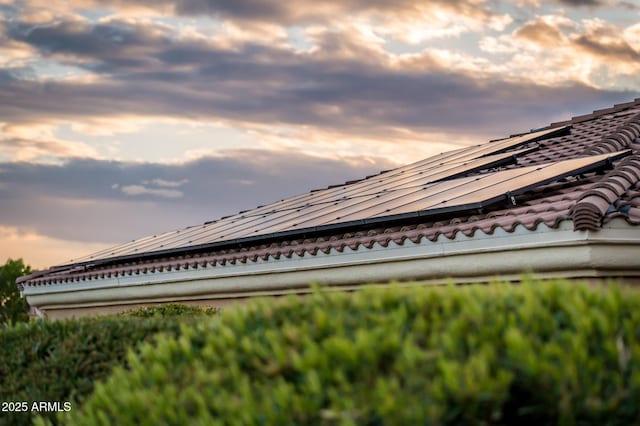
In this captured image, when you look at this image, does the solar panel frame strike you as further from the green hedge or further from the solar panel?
the green hedge

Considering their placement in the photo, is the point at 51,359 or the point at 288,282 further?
the point at 288,282

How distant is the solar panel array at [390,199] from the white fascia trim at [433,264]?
0.73m

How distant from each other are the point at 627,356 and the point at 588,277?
5.14m

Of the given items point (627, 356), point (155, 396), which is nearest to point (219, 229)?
point (155, 396)

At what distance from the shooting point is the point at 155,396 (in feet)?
20.9

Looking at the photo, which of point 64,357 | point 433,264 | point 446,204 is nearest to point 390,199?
point 446,204

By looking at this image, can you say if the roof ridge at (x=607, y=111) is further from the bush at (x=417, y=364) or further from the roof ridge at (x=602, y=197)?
the bush at (x=417, y=364)

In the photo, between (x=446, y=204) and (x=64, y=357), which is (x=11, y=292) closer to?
(x=446, y=204)

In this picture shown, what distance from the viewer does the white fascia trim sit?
10.4 meters

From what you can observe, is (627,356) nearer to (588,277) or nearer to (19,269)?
(588,277)

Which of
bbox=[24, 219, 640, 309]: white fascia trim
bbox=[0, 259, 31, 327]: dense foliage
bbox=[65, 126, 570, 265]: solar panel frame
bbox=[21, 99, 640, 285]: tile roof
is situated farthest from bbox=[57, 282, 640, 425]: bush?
bbox=[0, 259, 31, 327]: dense foliage

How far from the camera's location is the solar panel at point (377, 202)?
43.2 feet

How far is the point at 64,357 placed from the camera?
30.9ft

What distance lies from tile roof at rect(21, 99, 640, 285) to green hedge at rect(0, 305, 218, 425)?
431 cm
